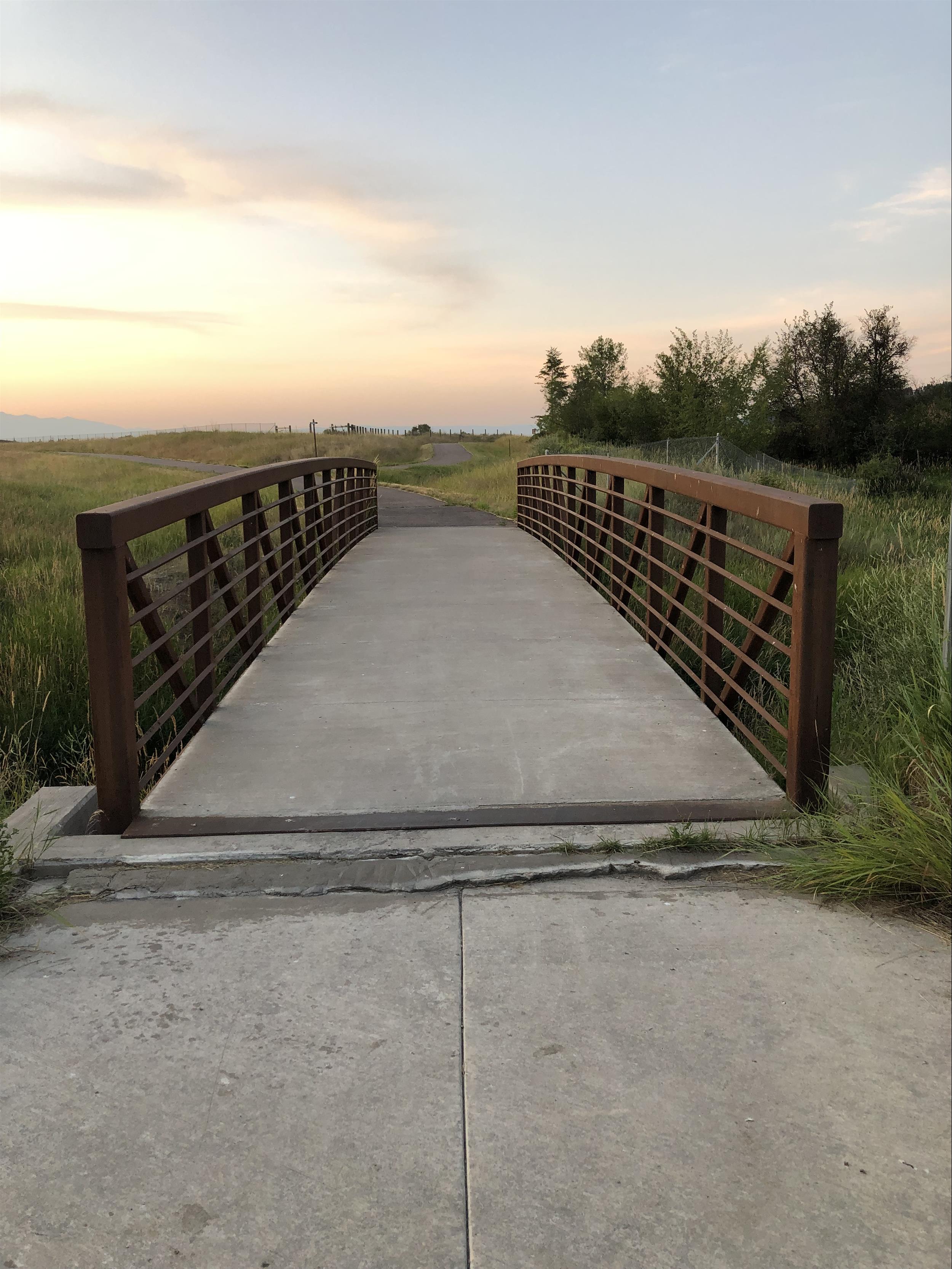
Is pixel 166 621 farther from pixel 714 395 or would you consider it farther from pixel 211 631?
pixel 714 395

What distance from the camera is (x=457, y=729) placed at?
5.26 metres

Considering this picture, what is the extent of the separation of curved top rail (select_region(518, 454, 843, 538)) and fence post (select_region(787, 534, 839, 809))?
0.21ft

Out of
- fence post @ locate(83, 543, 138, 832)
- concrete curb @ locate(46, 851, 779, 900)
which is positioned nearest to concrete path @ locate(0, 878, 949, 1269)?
concrete curb @ locate(46, 851, 779, 900)

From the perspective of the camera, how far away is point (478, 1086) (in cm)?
248

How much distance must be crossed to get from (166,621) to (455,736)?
6204mm

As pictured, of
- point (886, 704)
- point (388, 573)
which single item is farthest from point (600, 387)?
point (886, 704)

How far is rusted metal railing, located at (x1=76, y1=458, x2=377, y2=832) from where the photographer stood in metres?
4.08

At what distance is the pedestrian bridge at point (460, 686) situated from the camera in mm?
4117

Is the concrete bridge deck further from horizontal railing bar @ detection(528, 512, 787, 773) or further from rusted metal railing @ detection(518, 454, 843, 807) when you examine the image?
rusted metal railing @ detection(518, 454, 843, 807)

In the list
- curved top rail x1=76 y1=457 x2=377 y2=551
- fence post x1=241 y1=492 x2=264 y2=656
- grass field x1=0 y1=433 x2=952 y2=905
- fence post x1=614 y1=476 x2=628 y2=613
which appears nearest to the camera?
grass field x1=0 y1=433 x2=952 y2=905

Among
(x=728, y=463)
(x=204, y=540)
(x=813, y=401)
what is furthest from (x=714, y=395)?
(x=204, y=540)

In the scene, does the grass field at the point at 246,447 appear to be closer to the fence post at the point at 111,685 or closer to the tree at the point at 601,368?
the tree at the point at 601,368

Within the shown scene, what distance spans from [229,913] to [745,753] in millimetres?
2573

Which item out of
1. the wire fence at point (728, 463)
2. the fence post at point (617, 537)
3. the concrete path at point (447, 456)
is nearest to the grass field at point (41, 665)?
the fence post at point (617, 537)
